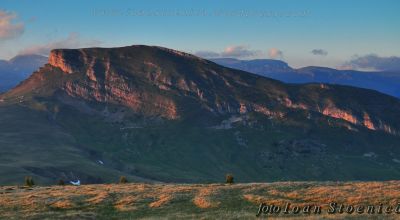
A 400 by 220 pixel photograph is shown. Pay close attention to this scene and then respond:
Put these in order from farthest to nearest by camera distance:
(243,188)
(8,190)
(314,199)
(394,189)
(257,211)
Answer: (8,190), (243,188), (394,189), (314,199), (257,211)

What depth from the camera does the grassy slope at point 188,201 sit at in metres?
52.1

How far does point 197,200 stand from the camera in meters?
57.9

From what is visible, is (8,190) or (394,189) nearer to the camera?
(394,189)

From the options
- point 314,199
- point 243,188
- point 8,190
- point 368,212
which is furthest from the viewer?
point 8,190

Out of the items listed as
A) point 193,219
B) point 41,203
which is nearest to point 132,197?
point 41,203

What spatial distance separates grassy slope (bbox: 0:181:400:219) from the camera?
171 feet

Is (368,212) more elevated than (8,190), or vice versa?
(368,212)

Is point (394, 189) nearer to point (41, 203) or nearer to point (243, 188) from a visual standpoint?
point (243, 188)

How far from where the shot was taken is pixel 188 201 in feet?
192

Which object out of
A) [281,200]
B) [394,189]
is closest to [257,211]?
[281,200]

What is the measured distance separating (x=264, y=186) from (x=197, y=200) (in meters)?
12.9

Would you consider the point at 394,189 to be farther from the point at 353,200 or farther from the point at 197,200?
the point at 197,200

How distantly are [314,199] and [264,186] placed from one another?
1233cm

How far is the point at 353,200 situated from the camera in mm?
53344
